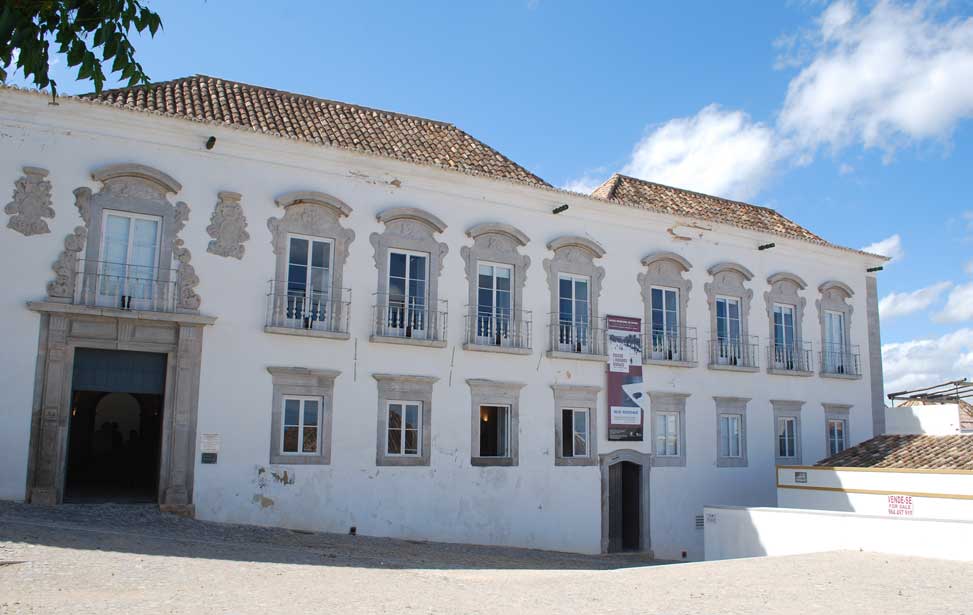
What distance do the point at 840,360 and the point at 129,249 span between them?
17.0 metres

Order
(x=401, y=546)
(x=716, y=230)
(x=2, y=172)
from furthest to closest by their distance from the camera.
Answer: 1. (x=716, y=230)
2. (x=401, y=546)
3. (x=2, y=172)

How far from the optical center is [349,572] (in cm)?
1001

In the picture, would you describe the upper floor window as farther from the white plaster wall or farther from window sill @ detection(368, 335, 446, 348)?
the white plaster wall

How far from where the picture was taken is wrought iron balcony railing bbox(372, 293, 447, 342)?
1571 centimetres

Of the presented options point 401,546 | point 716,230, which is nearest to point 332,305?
point 401,546

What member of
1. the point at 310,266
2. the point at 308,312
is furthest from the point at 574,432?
the point at 310,266

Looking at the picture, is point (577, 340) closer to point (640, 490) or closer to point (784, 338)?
point (640, 490)

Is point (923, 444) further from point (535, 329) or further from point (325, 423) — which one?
point (325, 423)

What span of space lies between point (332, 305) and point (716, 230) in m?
9.76

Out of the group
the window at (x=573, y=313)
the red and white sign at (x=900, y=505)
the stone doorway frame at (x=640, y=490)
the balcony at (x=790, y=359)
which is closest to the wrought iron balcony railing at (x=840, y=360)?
the balcony at (x=790, y=359)

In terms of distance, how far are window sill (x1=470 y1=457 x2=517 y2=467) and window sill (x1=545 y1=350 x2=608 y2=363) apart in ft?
7.28

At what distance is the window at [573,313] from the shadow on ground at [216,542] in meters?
4.42

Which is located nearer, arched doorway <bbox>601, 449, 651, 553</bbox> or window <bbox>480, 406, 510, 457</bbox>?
window <bbox>480, 406, 510, 457</bbox>

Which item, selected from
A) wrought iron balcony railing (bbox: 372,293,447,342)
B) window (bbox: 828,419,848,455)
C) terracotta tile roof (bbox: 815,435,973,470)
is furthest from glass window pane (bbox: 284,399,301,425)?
window (bbox: 828,419,848,455)
